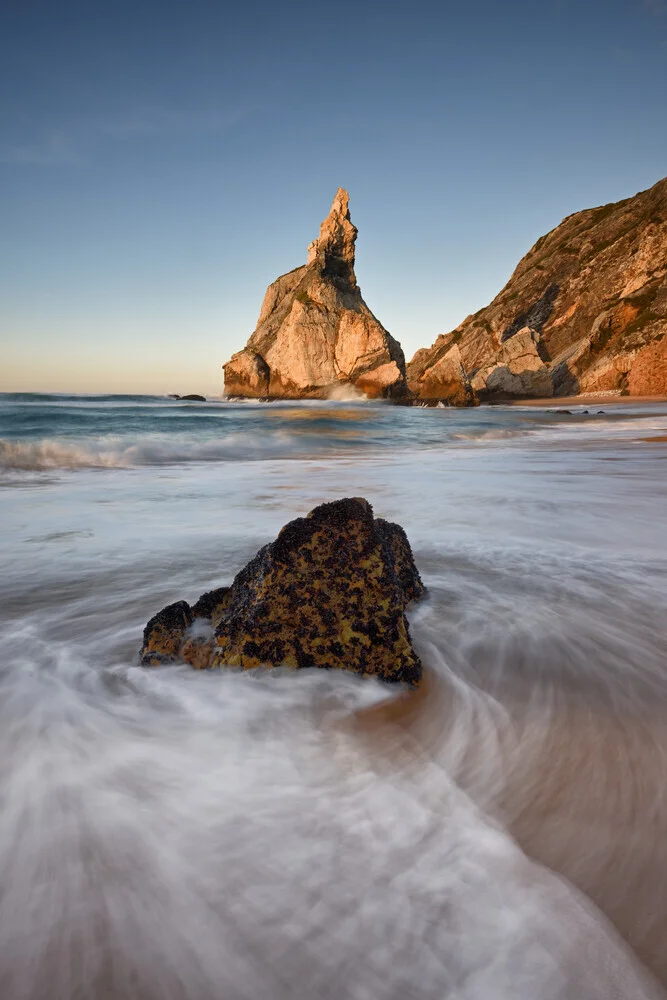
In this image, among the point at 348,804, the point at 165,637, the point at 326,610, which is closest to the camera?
the point at 348,804

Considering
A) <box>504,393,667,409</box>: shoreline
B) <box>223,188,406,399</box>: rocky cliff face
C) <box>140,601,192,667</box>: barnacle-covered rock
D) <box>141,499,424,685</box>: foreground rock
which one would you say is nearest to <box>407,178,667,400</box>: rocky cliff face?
<box>504,393,667,409</box>: shoreline

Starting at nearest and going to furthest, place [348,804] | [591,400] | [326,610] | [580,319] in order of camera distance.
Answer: [348,804] < [326,610] < [591,400] < [580,319]

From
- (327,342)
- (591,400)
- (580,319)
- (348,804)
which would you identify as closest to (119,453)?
(348,804)

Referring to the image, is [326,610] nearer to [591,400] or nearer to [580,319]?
[591,400]

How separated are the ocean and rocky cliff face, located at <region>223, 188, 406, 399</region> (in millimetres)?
56523

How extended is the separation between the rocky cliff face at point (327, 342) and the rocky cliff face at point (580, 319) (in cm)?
554

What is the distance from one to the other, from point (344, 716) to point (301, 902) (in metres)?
0.66

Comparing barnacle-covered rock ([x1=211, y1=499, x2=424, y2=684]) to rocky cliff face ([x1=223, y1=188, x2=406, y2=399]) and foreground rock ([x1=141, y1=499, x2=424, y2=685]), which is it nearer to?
foreground rock ([x1=141, y1=499, x2=424, y2=685])

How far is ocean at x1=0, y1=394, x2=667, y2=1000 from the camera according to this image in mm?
955

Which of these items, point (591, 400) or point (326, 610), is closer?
point (326, 610)

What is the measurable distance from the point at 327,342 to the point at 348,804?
64.1m

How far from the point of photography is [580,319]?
6081 cm

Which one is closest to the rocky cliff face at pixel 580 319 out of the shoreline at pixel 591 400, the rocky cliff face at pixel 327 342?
the shoreline at pixel 591 400

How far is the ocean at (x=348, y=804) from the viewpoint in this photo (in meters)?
0.95
